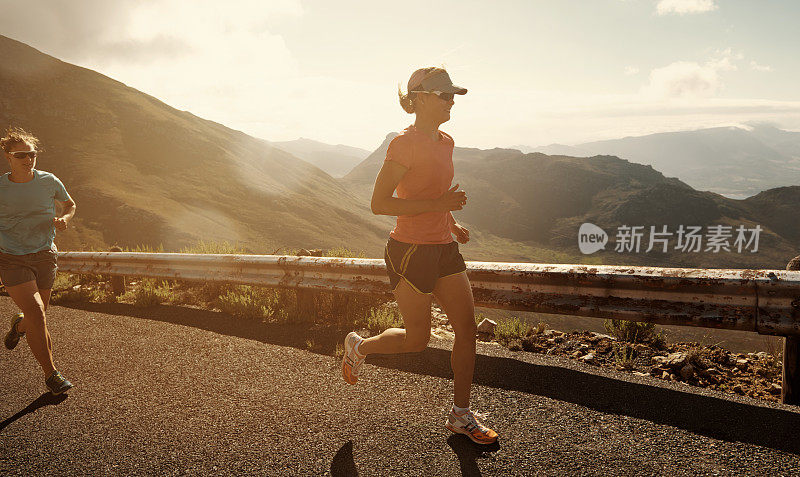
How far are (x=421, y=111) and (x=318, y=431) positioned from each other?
212 cm

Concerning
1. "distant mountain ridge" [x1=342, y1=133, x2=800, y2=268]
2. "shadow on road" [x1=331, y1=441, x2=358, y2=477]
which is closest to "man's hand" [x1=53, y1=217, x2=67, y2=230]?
"shadow on road" [x1=331, y1=441, x2=358, y2=477]

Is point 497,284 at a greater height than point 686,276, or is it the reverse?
point 686,276

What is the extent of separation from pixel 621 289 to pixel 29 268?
486cm

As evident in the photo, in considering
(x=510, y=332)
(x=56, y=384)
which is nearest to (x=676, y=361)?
(x=510, y=332)

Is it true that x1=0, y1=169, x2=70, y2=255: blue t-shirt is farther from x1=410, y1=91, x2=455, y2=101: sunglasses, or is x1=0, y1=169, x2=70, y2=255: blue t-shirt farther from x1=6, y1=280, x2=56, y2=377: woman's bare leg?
x1=410, y1=91, x2=455, y2=101: sunglasses

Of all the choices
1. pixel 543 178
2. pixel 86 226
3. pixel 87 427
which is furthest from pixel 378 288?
pixel 543 178

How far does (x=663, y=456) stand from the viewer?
2.56 m

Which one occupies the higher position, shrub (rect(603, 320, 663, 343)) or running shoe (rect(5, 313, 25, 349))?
shrub (rect(603, 320, 663, 343))

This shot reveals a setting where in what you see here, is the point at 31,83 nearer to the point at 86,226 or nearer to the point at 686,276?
the point at 86,226

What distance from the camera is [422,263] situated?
276 cm

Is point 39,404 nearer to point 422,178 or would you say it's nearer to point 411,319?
point 411,319

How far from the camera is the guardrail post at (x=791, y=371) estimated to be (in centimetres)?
317

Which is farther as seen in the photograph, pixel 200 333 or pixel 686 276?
pixel 200 333

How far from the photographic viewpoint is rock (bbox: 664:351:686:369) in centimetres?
385
